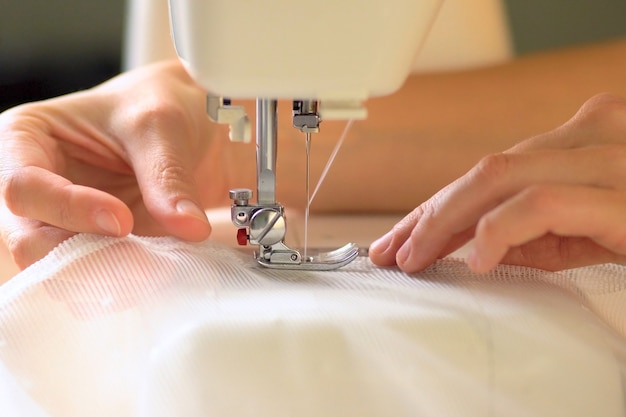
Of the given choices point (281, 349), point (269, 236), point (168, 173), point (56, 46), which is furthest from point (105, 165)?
point (56, 46)

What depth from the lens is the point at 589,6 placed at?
154 centimetres

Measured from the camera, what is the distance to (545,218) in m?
0.45

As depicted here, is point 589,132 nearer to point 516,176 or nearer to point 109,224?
point 516,176

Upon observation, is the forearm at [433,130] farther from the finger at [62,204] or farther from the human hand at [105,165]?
the finger at [62,204]

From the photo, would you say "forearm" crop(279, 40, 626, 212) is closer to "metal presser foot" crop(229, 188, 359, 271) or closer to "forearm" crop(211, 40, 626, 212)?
"forearm" crop(211, 40, 626, 212)

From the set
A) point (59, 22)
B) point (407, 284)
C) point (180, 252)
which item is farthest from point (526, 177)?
point (59, 22)

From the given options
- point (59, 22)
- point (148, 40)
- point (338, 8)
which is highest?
point (338, 8)

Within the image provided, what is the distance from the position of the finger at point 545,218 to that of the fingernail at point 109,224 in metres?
0.22

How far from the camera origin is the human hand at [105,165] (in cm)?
52

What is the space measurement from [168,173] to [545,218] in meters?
0.29

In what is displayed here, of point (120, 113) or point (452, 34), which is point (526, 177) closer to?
point (120, 113)

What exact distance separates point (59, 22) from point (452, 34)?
104cm

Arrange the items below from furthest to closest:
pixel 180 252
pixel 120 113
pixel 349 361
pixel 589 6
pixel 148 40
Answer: pixel 589 6 < pixel 148 40 < pixel 120 113 < pixel 180 252 < pixel 349 361

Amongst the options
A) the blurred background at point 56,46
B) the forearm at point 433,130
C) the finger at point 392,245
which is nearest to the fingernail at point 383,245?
the finger at point 392,245
